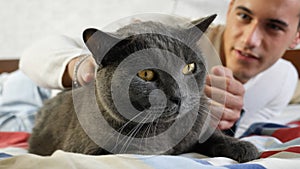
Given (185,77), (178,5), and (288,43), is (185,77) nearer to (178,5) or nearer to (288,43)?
(288,43)

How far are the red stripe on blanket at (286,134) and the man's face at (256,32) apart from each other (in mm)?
249

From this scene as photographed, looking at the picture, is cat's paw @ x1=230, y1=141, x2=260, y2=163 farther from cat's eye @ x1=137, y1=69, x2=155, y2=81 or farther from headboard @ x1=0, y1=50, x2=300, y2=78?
headboard @ x1=0, y1=50, x2=300, y2=78

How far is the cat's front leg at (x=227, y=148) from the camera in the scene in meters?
0.78

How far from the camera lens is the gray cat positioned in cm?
67

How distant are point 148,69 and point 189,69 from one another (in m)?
0.09

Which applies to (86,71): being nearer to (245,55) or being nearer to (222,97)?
(222,97)

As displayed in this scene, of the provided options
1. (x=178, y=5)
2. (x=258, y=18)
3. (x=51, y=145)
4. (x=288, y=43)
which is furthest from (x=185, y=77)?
(x=178, y=5)

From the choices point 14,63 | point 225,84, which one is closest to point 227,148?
point 225,84

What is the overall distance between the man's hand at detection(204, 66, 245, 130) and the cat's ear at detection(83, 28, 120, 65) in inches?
8.7

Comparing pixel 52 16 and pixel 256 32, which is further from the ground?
pixel 256 32

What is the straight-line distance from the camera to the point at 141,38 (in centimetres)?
69

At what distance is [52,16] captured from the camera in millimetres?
2422

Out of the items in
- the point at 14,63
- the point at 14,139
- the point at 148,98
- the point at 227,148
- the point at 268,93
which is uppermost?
the point at 148,98

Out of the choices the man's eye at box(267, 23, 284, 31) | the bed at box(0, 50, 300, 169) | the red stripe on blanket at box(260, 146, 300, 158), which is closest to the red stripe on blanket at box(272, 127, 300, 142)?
the bed at box(0, 50, 300, 169)
